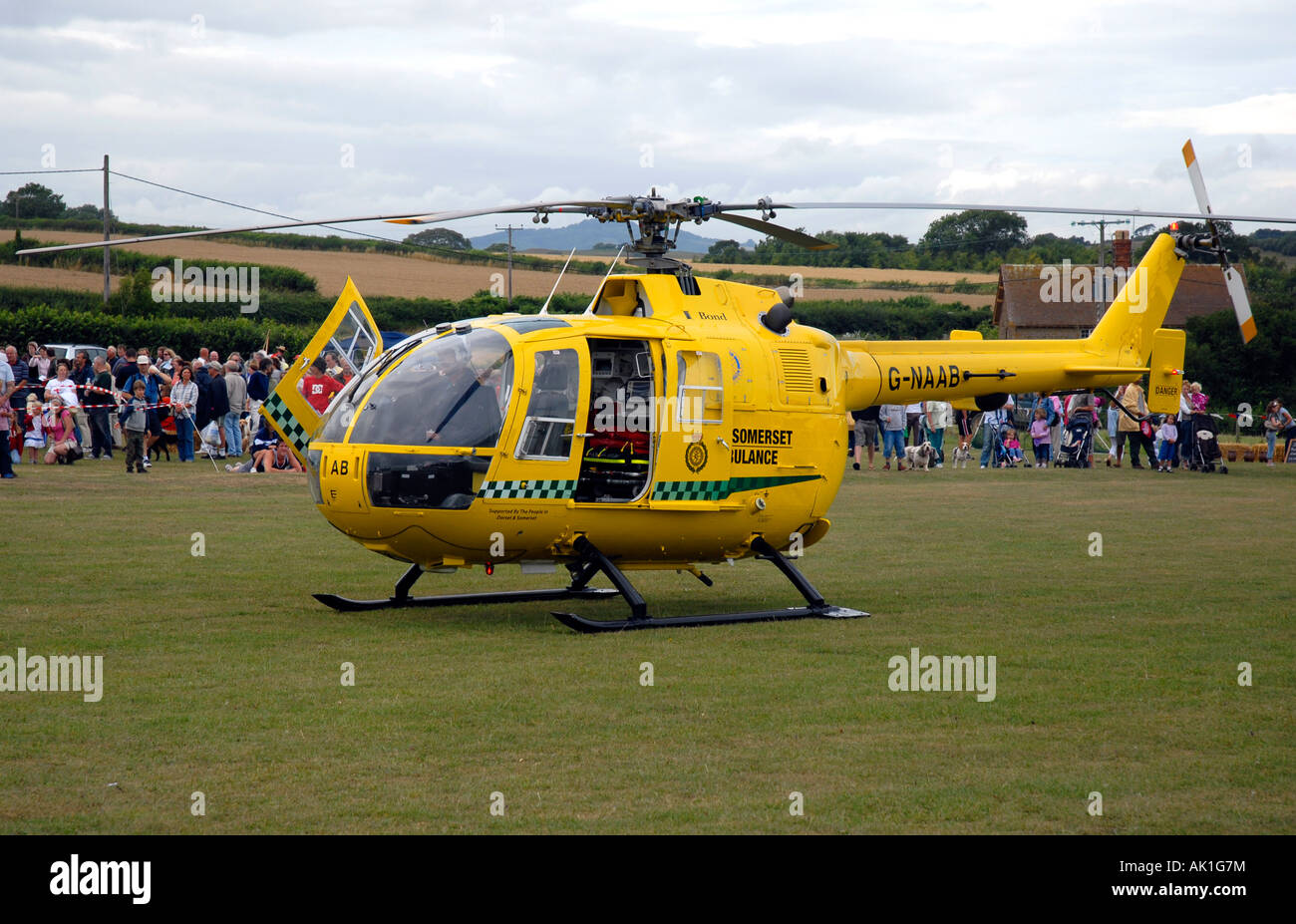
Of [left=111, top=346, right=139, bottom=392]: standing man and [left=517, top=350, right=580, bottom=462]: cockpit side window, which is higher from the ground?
[left=111, top=346, right=139, bottom=392]: standing man

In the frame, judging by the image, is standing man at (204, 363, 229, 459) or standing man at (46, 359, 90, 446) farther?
standing man at (204, 363, 229, 459)

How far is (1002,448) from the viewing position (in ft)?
112

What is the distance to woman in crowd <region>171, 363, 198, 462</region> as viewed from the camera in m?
28.5

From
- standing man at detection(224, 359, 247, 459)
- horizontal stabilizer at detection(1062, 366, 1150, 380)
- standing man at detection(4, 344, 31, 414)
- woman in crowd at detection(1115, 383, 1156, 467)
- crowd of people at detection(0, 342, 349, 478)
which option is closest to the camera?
horizontal stabilizer at detection(1062, 366, 1150, 380)

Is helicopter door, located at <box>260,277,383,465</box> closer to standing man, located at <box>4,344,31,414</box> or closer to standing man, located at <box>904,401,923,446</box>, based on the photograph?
standing man, located at <box>4,344,31,414</box>

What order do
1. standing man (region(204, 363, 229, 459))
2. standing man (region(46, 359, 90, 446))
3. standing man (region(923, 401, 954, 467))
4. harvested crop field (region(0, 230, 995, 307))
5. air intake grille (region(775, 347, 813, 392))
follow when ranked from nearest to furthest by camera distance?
air intake grille (region(775, 347, 813, 392))
standing man (region(46, 359, 90, 446))
standing man (region(204, 363, 229, 459))
standing man (region(923, 401, 954, 467))
harvested crop field (region(0, 230, 995, 307))

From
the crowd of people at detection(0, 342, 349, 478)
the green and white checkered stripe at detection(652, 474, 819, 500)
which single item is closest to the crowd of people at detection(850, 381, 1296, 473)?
the crowd of people at detection(0, 342, 349, 478)

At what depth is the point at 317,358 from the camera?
44.3 feet

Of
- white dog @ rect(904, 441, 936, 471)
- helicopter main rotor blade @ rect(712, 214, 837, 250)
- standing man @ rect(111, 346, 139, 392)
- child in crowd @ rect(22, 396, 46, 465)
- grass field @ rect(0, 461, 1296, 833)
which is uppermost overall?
helicopter main rotor blade @ rect(712, 214, 837, 250)

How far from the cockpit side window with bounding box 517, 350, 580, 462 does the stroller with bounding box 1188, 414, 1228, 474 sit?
2491 cm

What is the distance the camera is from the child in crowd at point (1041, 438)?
33750mm

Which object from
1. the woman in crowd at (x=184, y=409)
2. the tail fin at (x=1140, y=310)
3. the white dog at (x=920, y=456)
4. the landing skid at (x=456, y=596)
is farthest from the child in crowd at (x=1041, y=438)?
the landing skid at (x=456, y=596)

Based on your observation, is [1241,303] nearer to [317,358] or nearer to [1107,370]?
[1107,370]

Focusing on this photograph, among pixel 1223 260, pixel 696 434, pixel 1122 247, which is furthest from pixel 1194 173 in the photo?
pixel 1122 247
